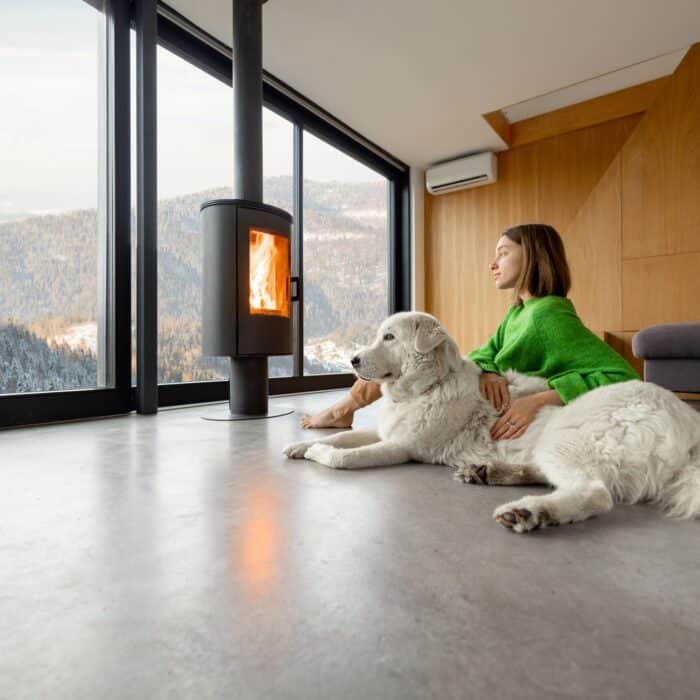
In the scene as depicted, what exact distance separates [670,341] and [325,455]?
3.78 meters

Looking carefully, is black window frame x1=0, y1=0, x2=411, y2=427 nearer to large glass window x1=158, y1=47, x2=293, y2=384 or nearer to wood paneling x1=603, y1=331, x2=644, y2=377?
large glass window x1=158, y1=47, x2=293, y2=384

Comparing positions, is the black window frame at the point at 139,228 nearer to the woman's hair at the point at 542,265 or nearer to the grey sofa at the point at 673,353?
the woman's hair at the point at 542,265

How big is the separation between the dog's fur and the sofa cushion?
10.0 feet

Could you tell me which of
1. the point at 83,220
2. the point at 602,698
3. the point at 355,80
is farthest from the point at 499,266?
the point at 355,80

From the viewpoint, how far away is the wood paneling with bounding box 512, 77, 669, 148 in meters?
5.39

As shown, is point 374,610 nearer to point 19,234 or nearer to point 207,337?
point 207,337

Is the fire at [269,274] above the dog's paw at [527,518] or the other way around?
above

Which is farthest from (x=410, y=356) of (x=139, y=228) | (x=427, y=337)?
(x=139, y=228)

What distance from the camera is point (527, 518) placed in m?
1.15

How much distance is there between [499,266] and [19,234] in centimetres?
295

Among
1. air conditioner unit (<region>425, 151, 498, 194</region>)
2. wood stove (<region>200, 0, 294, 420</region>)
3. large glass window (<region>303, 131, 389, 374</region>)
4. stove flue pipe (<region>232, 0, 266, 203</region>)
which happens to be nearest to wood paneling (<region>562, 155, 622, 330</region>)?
air conditioner unit (<region>425, 151, 498, 194</region>)

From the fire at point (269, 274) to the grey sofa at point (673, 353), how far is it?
11.1ft

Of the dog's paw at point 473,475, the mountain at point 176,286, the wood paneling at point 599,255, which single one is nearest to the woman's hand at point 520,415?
the dog's paw at point 473,475

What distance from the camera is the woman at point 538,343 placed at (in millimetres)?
1746
